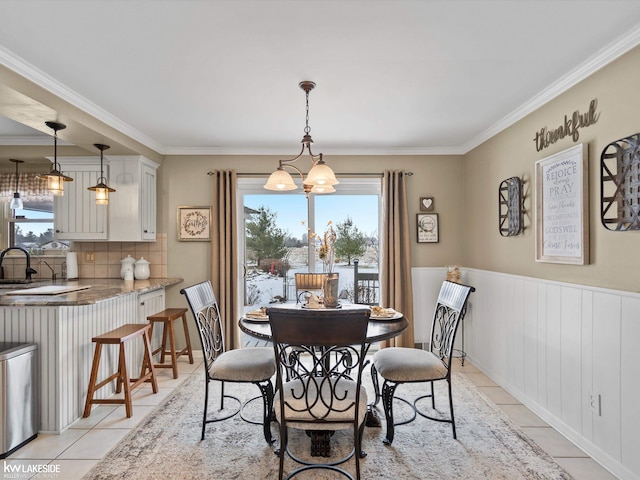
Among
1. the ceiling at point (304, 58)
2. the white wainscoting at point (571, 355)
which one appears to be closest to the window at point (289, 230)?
the ceiling at point (304, 58)

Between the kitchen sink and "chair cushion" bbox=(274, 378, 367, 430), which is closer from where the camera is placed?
"chair cushion" bbox=(274, 378, 367, 430)

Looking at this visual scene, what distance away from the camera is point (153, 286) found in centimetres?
376

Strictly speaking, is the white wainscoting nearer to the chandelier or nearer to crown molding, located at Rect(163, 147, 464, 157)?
crown molding, located at Rect(163, 147, 464, 157)

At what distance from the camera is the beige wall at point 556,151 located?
82.1 inches

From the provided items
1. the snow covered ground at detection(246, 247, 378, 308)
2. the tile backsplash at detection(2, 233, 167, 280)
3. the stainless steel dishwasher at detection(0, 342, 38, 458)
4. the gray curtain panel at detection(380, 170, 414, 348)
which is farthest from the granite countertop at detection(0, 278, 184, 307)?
the gray curtain panel at detection(380, 170, 414, 348)

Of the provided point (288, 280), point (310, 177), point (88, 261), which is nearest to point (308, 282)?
point (288, 280)

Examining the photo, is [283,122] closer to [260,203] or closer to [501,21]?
[260,203]

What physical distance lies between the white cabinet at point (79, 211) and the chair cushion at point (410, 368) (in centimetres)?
328

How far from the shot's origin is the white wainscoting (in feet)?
6.66

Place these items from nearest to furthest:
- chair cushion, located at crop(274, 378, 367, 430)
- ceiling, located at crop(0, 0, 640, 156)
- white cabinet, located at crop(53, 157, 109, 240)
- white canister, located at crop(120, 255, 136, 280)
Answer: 1. ceiling, located at crop(0, 0, 640, 156)
2. chair cushion, located at crop(274, 378, 367, 430)
3. white cabinet, located at crop(53, 157, 109, 240)
4. white canister, located at crop(120, 255, 136, 280)

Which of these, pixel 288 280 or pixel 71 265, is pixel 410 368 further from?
pixel 71 265

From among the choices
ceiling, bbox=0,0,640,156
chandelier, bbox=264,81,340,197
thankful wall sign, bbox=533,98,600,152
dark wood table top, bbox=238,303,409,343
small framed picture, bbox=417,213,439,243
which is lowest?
dark wood table top, bbox=238,303,409,343

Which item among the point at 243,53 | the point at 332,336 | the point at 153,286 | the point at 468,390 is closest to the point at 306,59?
the point at 243,53

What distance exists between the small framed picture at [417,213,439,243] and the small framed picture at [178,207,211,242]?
99.3 inches
